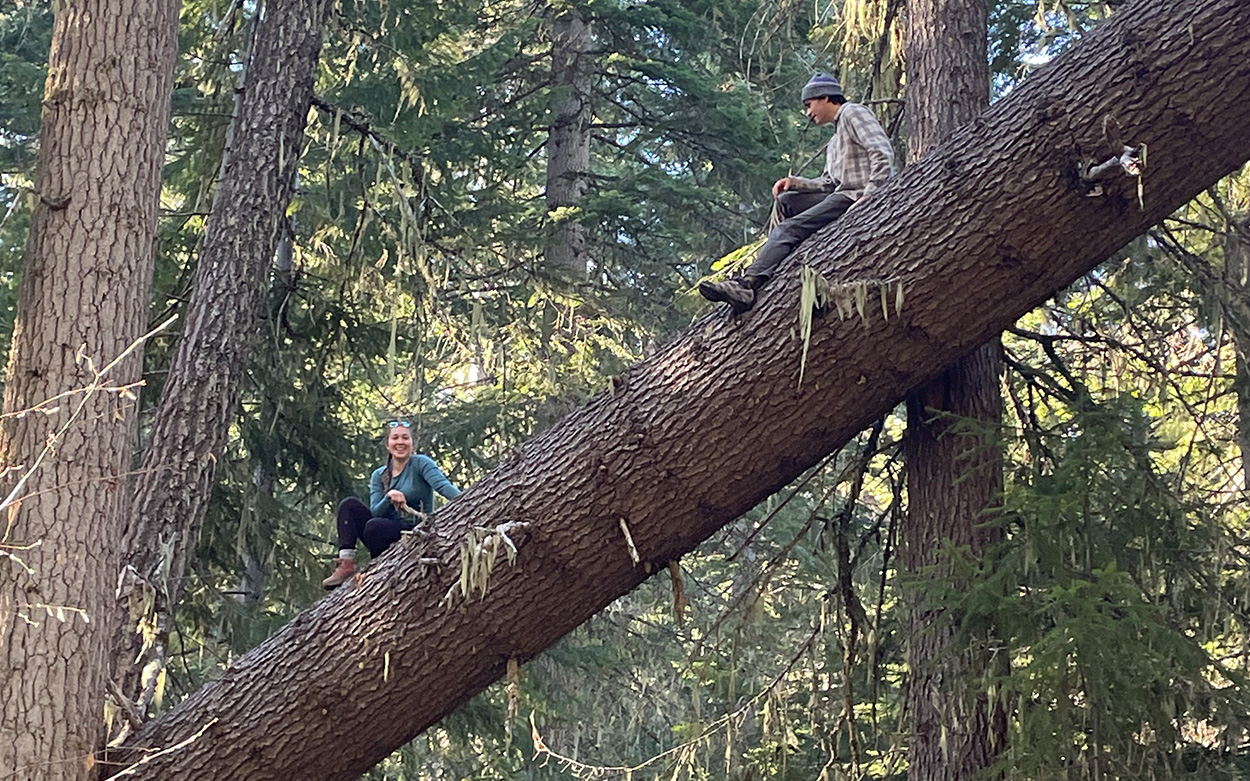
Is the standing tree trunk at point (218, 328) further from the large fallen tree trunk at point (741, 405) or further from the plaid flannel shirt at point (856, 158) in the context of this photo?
the plaid flannel shirt at point (856, 158)

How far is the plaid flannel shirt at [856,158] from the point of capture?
5551 millimetres

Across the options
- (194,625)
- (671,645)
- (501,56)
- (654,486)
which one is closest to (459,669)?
(654,486)

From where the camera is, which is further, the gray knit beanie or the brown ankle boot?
the gray knit beanie

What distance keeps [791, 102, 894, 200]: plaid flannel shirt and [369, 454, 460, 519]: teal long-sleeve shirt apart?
2.46m

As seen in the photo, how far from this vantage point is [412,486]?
6.44 m

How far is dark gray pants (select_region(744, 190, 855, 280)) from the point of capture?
17.2 feet

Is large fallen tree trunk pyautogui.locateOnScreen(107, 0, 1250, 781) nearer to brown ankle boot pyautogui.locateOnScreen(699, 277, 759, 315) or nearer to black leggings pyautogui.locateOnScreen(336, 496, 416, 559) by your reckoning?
brown ankle boot pyautogui.locateOnScreen(699, 277, 759, 315)

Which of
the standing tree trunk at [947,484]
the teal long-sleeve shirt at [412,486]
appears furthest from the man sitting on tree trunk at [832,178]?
the teal long-sleeve shirt at [412,486]

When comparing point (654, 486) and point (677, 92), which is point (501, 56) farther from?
point (654, 486)

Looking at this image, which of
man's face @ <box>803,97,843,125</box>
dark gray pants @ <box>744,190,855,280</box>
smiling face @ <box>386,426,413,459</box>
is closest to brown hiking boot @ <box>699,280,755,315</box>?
dark gray pants @ <box>744,190,855,280</box>

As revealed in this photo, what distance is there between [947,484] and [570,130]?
28.8 feet

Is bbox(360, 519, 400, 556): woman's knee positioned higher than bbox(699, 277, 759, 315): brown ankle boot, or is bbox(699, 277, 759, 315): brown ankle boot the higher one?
bbox(699, 277, 759, 315): brown ankle boot

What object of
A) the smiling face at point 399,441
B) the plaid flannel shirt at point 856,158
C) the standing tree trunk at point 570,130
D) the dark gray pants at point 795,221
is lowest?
the smiling face at point 399,441

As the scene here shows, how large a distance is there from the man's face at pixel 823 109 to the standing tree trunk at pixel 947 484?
0.47 m
